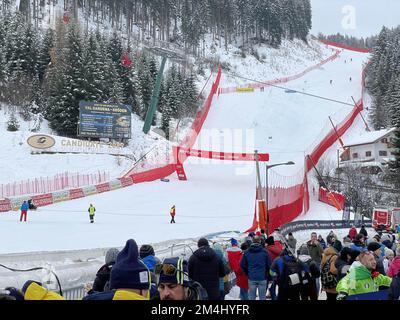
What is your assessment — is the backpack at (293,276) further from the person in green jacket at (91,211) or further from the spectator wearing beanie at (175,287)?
the person in green jacket at (91,211)

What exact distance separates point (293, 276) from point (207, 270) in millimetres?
1168

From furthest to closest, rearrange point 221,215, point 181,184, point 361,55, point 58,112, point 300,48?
1. point 300,48
2. point 361,55
3. point 58,112
4. point 181,184
5. point 221,215

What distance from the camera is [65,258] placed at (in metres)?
13.7

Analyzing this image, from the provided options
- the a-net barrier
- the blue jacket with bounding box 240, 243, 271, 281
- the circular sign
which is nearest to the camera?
the blue jacket with bounding box 240, 243, 271, 281

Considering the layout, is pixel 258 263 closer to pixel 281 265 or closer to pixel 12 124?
pixel 281 265

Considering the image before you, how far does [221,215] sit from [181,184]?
27.5ft

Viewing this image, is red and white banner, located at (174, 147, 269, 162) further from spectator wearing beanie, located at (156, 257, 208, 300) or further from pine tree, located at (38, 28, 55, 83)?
spectator wearing beanie, located at (156, 257, 208, 300)

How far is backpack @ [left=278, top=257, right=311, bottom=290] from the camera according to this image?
674 cm

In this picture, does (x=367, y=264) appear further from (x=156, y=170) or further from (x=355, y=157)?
(x=355, y=157)

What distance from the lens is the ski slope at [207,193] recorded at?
22.6m

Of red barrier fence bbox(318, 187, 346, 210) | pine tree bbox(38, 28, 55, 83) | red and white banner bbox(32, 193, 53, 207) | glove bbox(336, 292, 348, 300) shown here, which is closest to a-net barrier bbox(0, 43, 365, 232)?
red and white banner bbox(32, 193, 53, 207)

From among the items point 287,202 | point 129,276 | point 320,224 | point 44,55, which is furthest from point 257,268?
point 44,55

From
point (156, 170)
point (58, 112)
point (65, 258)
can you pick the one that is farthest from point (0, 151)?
point (65, 258)

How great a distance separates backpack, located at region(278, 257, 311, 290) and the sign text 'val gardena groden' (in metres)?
38.8
